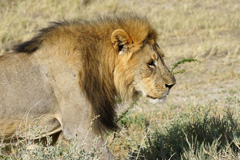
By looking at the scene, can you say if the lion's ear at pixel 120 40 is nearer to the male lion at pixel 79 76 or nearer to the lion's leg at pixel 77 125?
the male lion at pixel 79 76

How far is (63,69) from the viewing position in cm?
415

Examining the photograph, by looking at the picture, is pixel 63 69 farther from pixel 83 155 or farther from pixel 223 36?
pixel 223 36

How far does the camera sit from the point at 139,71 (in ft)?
14.5

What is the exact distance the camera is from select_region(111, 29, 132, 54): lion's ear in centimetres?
432

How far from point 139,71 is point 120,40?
1.15 ft

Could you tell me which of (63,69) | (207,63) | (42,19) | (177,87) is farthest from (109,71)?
(42,19)

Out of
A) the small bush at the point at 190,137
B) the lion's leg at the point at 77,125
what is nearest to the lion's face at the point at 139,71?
the lion's leg at the point at 77,125

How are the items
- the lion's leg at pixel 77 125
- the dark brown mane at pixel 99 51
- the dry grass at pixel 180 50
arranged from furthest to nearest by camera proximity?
the dry grass at pixel 180 50, the dark brown mane at pixel 99 51, the lion's leg at pixel 77 125

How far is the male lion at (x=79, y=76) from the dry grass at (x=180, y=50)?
0.50 m

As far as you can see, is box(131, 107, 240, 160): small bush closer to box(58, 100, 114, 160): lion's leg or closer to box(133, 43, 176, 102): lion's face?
box(133, 43, 176, 102): lion's face

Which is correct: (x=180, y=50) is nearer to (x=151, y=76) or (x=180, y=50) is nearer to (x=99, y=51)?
(x=151, y=76)

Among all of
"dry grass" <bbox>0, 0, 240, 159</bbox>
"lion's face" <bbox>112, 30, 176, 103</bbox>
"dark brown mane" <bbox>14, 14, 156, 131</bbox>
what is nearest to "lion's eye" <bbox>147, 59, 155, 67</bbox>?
"lion's face" <bbox>112, 30, 176, 103</bbox>

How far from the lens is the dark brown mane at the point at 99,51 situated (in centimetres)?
422

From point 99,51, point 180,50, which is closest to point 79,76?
point 99,51
